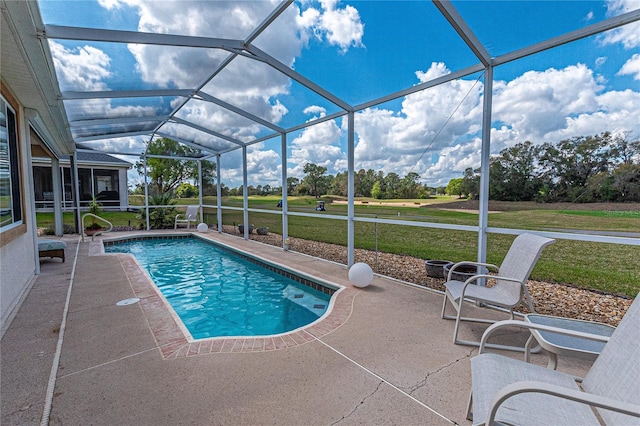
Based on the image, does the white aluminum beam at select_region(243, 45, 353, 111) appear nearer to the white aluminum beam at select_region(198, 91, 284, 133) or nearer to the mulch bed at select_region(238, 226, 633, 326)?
the white aluminum beam at select_region(198, 91, 284, 133)

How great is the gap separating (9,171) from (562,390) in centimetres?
643

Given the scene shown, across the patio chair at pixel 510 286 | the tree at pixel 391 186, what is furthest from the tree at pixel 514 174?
the tree at pixel 391 186

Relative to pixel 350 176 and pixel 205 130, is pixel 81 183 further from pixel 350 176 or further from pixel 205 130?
pixel 350 176

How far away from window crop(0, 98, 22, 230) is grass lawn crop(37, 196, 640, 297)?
17.3ft

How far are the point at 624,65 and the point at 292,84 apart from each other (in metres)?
4.48

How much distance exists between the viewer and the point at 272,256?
7477 mm

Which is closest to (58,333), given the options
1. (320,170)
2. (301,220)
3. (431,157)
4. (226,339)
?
(226,339)

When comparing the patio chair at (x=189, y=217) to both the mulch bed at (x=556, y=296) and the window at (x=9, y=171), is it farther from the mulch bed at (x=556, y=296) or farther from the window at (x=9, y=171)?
the window at (x=9, y=171)

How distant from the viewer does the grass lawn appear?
3.64 meters

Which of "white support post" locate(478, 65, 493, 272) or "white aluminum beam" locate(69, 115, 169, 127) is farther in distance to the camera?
"white aluminum beam" locate(69, 115, 169, 127)

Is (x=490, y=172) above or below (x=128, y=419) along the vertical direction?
above

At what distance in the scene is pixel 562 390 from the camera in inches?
48.5

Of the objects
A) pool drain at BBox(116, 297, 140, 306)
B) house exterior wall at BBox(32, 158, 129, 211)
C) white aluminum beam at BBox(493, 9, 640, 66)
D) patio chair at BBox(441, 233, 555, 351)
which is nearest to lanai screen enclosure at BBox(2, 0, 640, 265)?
white aluminum beam at BBox(493, 9, 640, 66)

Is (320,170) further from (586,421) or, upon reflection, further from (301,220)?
(586,421)
